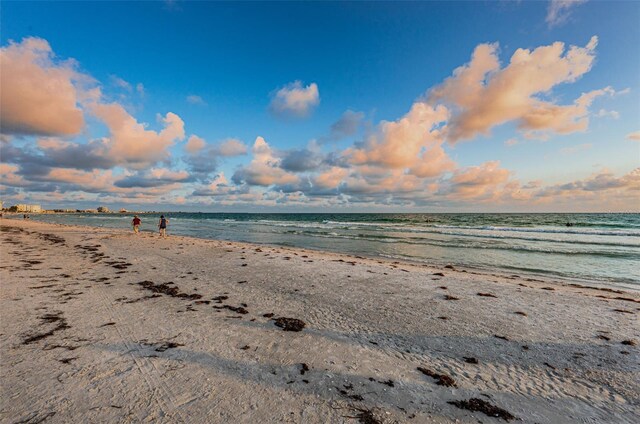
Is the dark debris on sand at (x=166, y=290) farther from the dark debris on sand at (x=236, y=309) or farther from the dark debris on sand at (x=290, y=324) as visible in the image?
the dark debris on sand at (x=290, y=324)

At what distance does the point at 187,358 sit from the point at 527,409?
537cm

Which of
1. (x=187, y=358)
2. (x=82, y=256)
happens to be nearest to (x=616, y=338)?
(x=187, y=358)

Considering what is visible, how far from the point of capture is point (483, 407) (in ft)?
13.0

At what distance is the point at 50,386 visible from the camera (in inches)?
163

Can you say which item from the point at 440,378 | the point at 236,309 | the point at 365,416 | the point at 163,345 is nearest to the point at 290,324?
the point at 236,309

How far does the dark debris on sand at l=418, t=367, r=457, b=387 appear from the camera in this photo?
4.46 metres

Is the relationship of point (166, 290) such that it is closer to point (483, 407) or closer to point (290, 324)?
point (290, 324)

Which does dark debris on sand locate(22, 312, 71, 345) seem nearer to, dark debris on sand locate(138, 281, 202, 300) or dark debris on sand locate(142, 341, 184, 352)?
dark debris on sand locate(142, 341, 184, 352)

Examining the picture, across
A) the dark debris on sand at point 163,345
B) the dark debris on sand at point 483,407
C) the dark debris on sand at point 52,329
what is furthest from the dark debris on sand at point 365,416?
the dark debris on sand at point 52,329

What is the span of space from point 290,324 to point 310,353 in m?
1.47

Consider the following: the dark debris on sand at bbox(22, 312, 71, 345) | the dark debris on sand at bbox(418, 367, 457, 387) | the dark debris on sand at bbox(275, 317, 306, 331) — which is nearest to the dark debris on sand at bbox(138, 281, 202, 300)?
the dark debris on sand at bbox(22, 312, 71, 345)

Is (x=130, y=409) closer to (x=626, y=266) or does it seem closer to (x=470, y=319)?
(x=470, y=319)

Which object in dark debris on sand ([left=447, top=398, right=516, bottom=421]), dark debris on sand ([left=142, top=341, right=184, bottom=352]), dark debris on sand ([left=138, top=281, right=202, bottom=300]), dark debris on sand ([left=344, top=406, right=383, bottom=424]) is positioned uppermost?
dark debris on sand ([left=142, top=341, right=184, bottom=352])

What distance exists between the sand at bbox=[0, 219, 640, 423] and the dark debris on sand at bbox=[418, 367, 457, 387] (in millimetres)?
25
